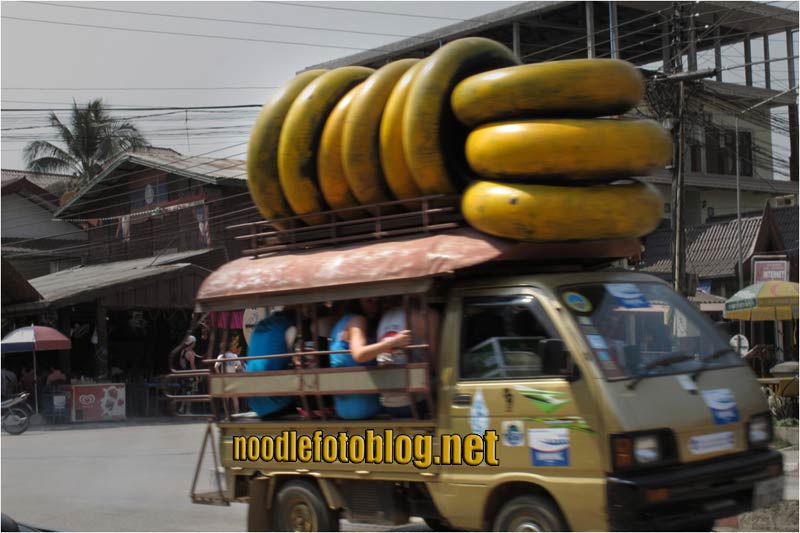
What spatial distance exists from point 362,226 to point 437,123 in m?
1.15

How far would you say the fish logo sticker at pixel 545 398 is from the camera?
6.10 m

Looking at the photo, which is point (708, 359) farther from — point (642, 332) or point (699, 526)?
point (699, 526)

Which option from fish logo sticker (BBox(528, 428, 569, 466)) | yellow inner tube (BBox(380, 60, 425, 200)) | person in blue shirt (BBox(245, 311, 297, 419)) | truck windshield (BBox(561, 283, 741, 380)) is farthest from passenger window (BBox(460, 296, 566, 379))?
person in blue shirt (BBox(245, 311, 297, 419))

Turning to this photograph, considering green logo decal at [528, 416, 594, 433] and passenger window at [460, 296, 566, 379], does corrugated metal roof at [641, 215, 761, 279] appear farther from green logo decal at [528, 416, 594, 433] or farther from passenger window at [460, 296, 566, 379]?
green logo decal at [528, 416, 594, 433]

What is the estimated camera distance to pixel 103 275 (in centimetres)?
3212

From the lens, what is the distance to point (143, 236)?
35.2m

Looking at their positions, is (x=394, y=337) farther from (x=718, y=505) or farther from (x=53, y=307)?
(x=53, y=307)

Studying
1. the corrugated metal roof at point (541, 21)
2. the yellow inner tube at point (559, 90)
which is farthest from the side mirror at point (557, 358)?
the corrugated metal roof at point (541, 21)

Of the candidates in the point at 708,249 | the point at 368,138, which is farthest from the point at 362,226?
the point at 708,249

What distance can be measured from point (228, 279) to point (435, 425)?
249 cm

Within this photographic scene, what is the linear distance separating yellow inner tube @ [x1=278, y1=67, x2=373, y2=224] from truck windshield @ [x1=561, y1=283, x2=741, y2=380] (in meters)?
2.58

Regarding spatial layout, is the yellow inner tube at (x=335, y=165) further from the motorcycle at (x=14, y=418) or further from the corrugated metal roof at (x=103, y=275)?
the corrugated metal roof at (x=103, y=275)

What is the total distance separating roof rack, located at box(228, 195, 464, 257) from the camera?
7.26 m

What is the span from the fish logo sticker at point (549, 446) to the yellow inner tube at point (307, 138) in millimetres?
2872
